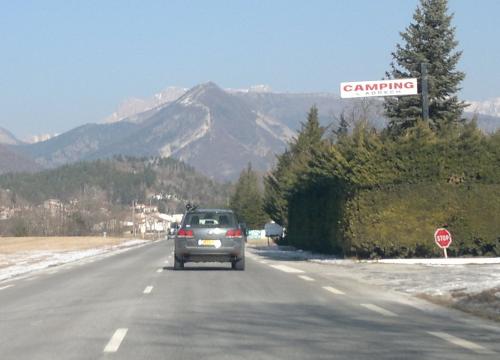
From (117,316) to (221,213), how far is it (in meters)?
12.9

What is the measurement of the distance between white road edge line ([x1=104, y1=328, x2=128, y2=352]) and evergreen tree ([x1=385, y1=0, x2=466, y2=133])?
121 ft

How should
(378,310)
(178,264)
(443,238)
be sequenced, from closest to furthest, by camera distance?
(378,310), (178,264), (443,238)

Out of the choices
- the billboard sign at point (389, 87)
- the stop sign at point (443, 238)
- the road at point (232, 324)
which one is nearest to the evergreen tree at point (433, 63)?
the billboard sign at point (389, 87)

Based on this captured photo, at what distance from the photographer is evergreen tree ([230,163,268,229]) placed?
367 feet

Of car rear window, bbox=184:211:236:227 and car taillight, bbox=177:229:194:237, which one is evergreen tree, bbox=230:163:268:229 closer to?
car rear window, bbox=184:211:236:227

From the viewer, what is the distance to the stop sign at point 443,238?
30859 millimetres

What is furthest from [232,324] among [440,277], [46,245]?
[46,245]

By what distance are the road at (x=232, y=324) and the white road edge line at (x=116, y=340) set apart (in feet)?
0.04

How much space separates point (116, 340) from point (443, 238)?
20263 mm

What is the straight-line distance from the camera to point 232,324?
14039 millimetres

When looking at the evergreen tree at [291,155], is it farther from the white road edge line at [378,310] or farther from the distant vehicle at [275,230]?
the white road edge line at [378,310]

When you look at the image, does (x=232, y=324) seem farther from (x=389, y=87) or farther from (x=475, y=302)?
(x=389, y=87)

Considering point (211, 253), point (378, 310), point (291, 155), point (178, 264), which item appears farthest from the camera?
point (291, 155)

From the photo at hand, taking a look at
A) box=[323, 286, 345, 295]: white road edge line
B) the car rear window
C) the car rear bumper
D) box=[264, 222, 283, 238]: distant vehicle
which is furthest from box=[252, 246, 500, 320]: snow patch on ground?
box=[264, 222, 283, 238]: distant vehicle
